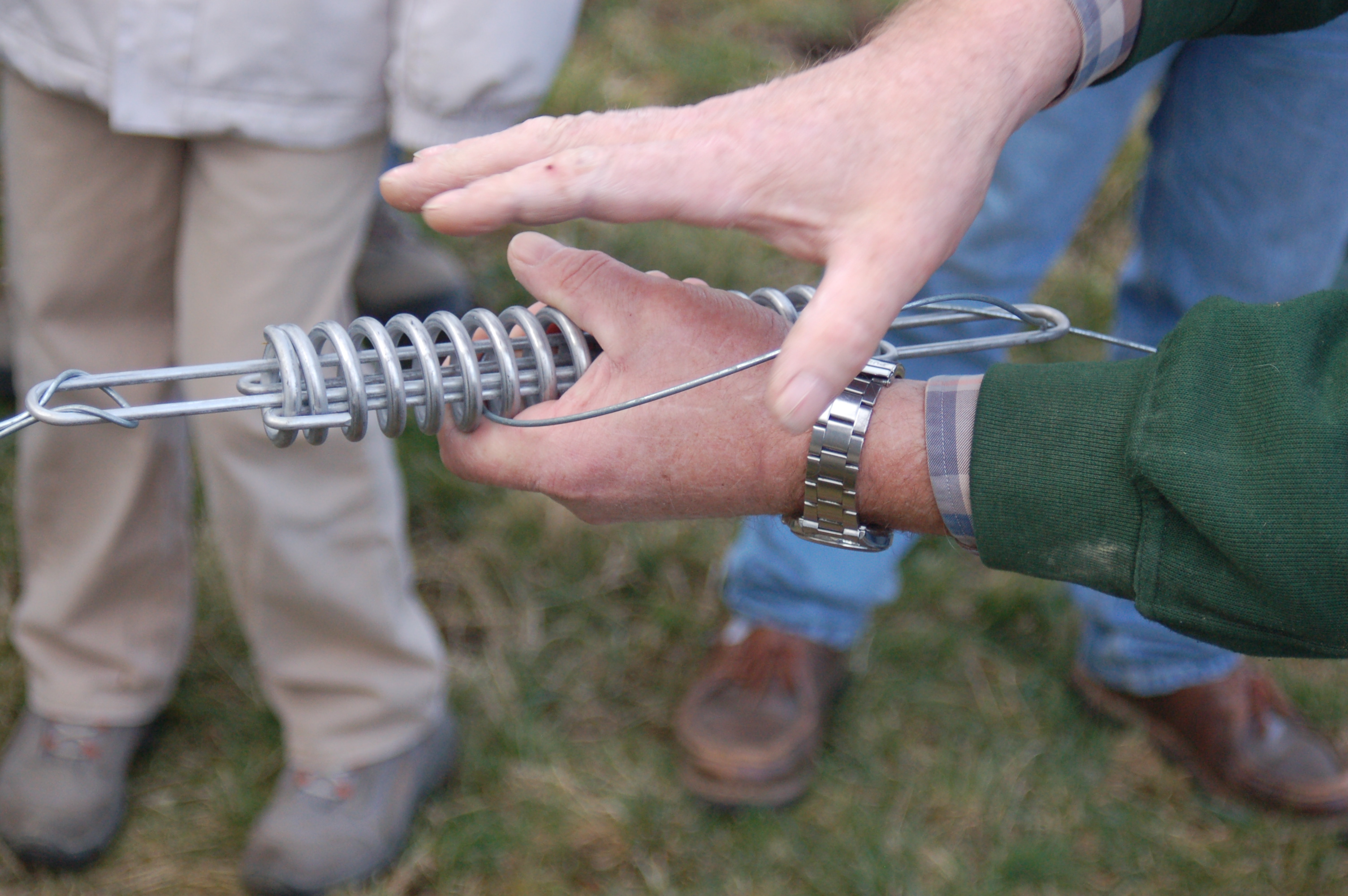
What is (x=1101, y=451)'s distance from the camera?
3.07 feet

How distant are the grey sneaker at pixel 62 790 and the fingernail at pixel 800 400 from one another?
1.48 meters

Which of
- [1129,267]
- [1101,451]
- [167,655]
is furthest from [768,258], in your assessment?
[1101,451]

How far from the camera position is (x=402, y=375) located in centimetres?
85

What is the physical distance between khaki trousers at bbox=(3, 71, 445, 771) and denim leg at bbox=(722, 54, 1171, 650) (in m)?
0.61

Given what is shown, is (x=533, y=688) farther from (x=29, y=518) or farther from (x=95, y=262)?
(x=95, y=262)

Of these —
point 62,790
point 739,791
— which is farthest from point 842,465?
point 62,790

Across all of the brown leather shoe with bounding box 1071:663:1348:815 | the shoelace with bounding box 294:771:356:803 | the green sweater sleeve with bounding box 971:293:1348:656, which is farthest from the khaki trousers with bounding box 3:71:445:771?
the brown leather shoe with bounding box 1071:663:1348:815

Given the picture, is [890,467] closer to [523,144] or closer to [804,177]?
[804,177]

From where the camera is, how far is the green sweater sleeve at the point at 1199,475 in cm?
86

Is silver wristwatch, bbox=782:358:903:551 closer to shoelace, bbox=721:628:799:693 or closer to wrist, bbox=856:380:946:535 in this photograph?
wrist, bbox=856:380:946:535

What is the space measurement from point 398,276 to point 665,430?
1765mm

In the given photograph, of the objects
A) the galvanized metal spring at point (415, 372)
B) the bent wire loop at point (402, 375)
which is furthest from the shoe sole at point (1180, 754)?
the galvanized metal spring at point (415, 372)

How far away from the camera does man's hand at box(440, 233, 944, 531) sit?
3.08 feet

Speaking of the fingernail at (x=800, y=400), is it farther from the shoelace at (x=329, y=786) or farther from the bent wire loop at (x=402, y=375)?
the shoelace at (x=329, y=786)
